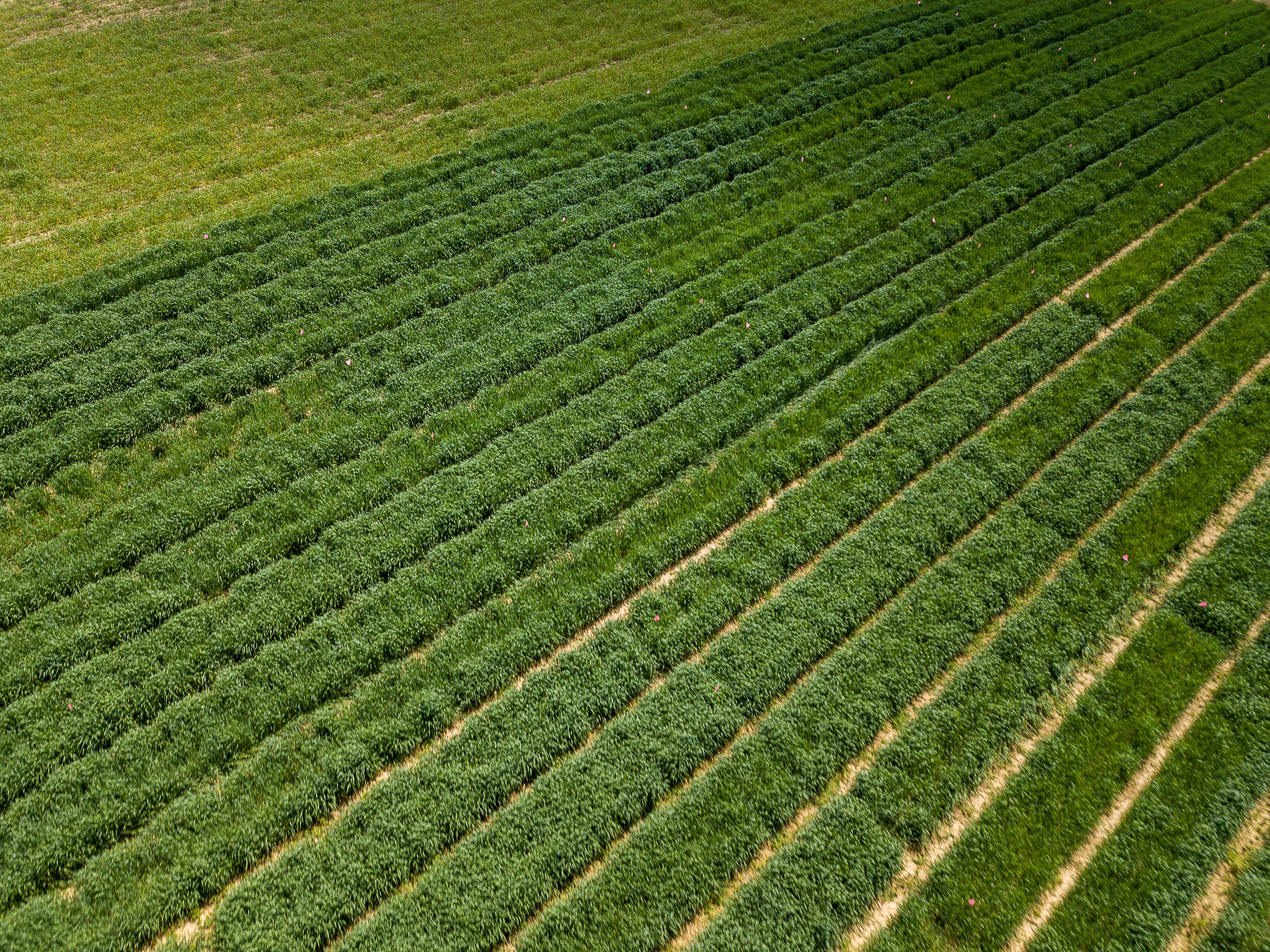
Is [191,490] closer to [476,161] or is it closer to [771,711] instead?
[771,711]

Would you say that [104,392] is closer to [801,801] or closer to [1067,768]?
[801,801]

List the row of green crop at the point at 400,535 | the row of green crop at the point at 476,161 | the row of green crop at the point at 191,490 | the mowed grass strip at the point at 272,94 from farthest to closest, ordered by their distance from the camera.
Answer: the mowed grass strip at the point at 272,94
the row of green crop at the point at 476,161
the row of green crop at the point at 191,490
the row of green crop at the point at 400,535

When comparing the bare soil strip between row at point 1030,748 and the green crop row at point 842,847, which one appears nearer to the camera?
the green crop row at point 842,847

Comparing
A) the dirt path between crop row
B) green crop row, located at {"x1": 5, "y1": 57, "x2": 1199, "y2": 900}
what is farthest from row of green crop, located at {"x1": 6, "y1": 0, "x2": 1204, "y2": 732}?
the dirt path between crop row

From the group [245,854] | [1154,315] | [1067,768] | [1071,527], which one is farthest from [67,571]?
[1154,315]

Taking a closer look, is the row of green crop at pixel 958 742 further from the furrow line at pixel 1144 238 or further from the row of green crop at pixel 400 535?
the furrow line at pixel 1144 238

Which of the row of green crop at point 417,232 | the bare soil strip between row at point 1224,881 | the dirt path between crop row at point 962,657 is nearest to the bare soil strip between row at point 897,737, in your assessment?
the dirt path between crop row at point 962,657
